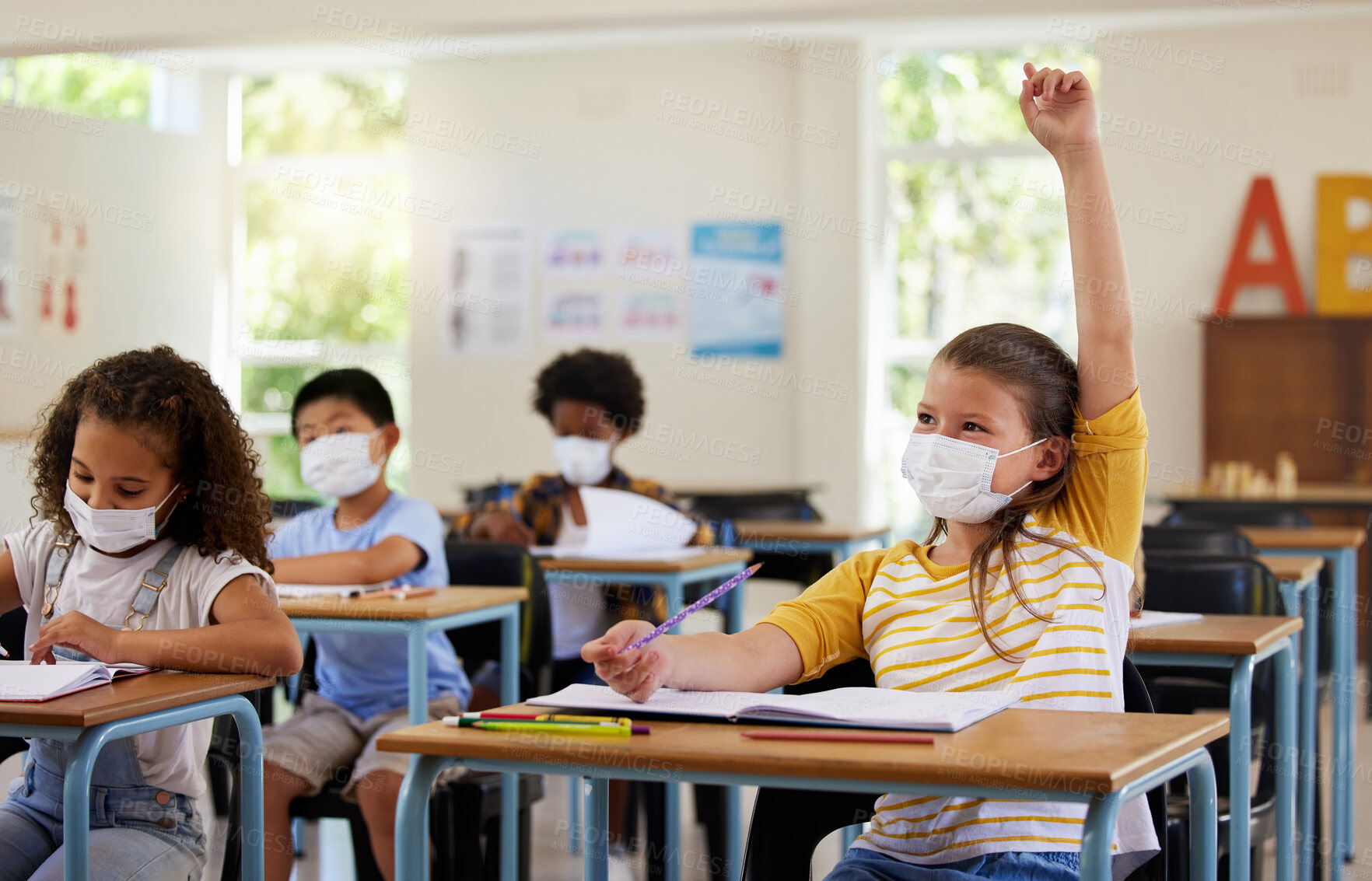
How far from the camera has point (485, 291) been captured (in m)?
7.77

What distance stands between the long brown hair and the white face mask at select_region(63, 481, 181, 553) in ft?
3.31

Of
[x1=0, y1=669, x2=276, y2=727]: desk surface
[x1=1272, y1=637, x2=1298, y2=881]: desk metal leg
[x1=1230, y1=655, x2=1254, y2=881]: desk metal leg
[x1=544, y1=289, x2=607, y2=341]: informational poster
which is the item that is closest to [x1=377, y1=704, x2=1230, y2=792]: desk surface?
[x1=0, y1=669, x2=276, y2=727]: desk surface

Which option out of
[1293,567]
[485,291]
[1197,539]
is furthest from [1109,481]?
[485,291]

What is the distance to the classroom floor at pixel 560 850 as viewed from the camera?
10.1ft

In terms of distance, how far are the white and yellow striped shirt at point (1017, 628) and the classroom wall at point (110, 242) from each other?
481 centimetres

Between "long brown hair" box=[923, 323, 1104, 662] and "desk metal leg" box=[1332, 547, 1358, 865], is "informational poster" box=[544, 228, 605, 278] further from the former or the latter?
"long brown hair" box=[923, 323, 1104, 662]

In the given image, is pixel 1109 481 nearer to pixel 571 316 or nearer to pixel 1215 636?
pixel 1215 636

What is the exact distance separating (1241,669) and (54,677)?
4.91 feet

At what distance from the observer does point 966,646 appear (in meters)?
1.43

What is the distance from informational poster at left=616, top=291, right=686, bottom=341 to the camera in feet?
24.8

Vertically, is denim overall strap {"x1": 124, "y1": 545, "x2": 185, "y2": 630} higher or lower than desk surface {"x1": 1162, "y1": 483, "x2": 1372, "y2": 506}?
higher

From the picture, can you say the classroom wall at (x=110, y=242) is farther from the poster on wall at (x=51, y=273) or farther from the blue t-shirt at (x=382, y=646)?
the blue t-shirt at (x=382, y=646)

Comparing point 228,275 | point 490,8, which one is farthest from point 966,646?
point 228,275

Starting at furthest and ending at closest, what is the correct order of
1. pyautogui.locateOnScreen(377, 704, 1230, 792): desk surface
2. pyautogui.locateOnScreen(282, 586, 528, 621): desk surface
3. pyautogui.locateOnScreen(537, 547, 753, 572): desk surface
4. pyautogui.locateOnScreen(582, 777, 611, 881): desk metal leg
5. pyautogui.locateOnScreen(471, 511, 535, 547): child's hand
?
pyautogui.locateOnScreen(471, 511, 535, 547): child's hand, pyautogui.locateOnScreen(537, 547, 753, 572): desk surface, pyautogui.locateOnScreen(282, 586, 528, 621): desk surface, pyautogui.locateOnScreen(582, 777, 611, 881): desk metal leg, pyautogui.locateOnScreen(377, 704, 1230, 792): desk surface
